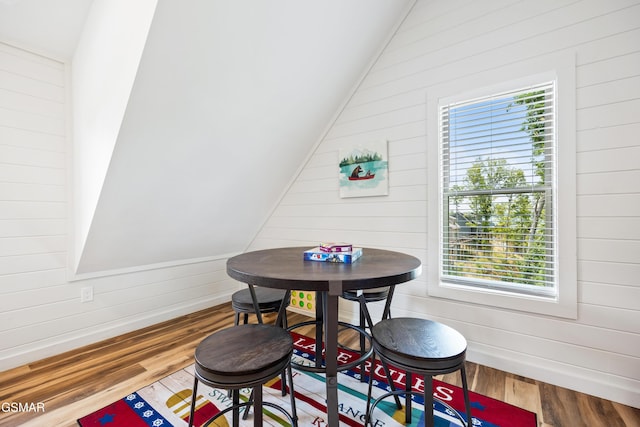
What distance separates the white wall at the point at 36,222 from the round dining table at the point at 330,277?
5.81ft

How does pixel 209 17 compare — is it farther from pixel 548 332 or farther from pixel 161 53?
pixel 548 332

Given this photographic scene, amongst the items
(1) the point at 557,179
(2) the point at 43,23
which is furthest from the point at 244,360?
(2) the point at 43,23

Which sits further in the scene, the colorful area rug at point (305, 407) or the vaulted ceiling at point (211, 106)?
the vaulted ceiling at point (211, 106)

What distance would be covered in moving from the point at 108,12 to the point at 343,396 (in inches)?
111

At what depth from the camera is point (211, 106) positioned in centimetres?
200

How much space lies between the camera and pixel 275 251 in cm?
192

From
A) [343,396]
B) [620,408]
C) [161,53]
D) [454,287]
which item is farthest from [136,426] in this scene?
[620,408]

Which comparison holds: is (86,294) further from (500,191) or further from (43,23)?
(500,191)

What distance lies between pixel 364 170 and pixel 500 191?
3.63 ft

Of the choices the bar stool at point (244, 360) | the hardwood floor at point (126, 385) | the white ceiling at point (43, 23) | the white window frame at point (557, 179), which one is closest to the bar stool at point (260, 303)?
the bar stool at point (244, 360)

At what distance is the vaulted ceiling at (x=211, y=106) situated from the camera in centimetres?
167

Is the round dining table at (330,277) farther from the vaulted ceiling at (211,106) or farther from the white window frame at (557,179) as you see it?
the vaulted ceiling at (211,106)

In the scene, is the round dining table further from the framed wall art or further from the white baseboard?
the white baseboard
